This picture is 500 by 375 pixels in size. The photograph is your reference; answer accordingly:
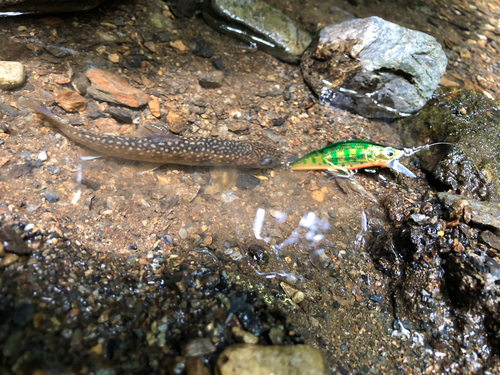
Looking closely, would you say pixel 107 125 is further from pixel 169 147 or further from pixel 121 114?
pixel 169 147

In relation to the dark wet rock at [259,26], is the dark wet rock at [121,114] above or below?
below

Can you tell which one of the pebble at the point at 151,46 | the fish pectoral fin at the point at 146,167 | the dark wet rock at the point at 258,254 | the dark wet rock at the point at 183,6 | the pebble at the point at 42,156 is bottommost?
the dark wet rock at the point at 258,254

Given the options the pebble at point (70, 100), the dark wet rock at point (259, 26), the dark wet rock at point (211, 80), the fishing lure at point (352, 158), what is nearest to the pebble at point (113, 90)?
the pebble at point (70, 100)

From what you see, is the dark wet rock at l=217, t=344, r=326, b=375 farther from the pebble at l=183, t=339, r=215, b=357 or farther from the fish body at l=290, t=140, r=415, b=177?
the fish body at l=290, t=140, r=415, b=177

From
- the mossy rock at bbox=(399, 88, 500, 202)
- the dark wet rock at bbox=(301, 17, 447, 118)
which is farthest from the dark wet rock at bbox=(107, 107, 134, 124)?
the mossy rock at bbox=(399, 88, 500, 202)

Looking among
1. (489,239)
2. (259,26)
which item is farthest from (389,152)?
(259,26)

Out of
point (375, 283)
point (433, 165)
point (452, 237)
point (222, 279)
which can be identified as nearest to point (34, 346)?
point (222, 279)

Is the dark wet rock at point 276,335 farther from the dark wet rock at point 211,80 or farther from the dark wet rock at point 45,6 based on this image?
the dark wet rock at point 45,6
